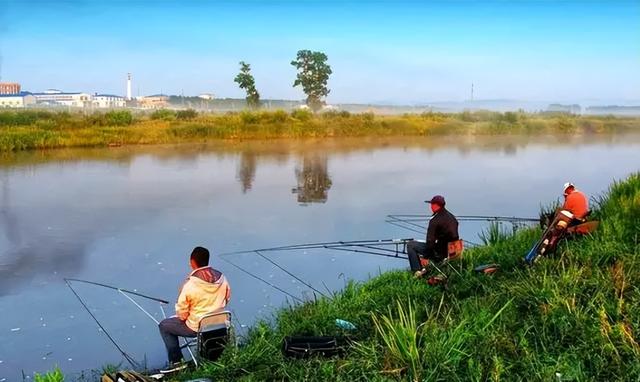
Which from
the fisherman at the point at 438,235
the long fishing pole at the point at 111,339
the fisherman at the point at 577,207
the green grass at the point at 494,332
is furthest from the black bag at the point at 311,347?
the fisherman at the point at 577,207

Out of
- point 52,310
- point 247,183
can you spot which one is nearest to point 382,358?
point 52,310

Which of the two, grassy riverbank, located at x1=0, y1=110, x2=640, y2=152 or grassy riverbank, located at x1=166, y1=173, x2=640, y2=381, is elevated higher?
grassy riverbank, located at x1=0, y1=110, x2=640, y2=152

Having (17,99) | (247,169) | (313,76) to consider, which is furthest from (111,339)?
(17,99)

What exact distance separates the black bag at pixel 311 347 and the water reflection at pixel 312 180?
8696 mm

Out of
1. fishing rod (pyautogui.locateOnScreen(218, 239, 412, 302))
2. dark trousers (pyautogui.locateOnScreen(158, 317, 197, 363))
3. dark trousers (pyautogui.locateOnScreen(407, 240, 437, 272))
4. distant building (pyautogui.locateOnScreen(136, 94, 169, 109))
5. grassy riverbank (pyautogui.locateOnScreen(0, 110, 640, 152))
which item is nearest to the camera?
dark trousers (pyautogui.locateOnScreen(158, 317, 197, 363))

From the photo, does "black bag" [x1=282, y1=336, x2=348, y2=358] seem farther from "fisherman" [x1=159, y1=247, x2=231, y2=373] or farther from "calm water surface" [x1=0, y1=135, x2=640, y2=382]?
"calm water surface" [x1=0, y1=135, x2=640, y2=382]

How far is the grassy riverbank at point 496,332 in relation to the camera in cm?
314

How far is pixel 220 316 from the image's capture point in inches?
152

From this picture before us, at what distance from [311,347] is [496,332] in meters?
1.02

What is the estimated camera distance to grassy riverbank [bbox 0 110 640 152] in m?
22.8

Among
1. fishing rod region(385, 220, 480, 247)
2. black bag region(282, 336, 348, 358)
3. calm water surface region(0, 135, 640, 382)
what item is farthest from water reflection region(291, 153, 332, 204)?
black bag region(282, 336, 348, 358)

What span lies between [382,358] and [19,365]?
9.19ft

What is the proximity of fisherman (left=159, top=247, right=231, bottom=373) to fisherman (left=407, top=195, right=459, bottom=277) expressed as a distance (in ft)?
7.43

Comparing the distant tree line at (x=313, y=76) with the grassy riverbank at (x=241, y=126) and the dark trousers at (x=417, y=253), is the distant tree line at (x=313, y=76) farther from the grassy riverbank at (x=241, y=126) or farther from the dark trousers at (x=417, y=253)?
the dark trousers at (x=417, y=253)
